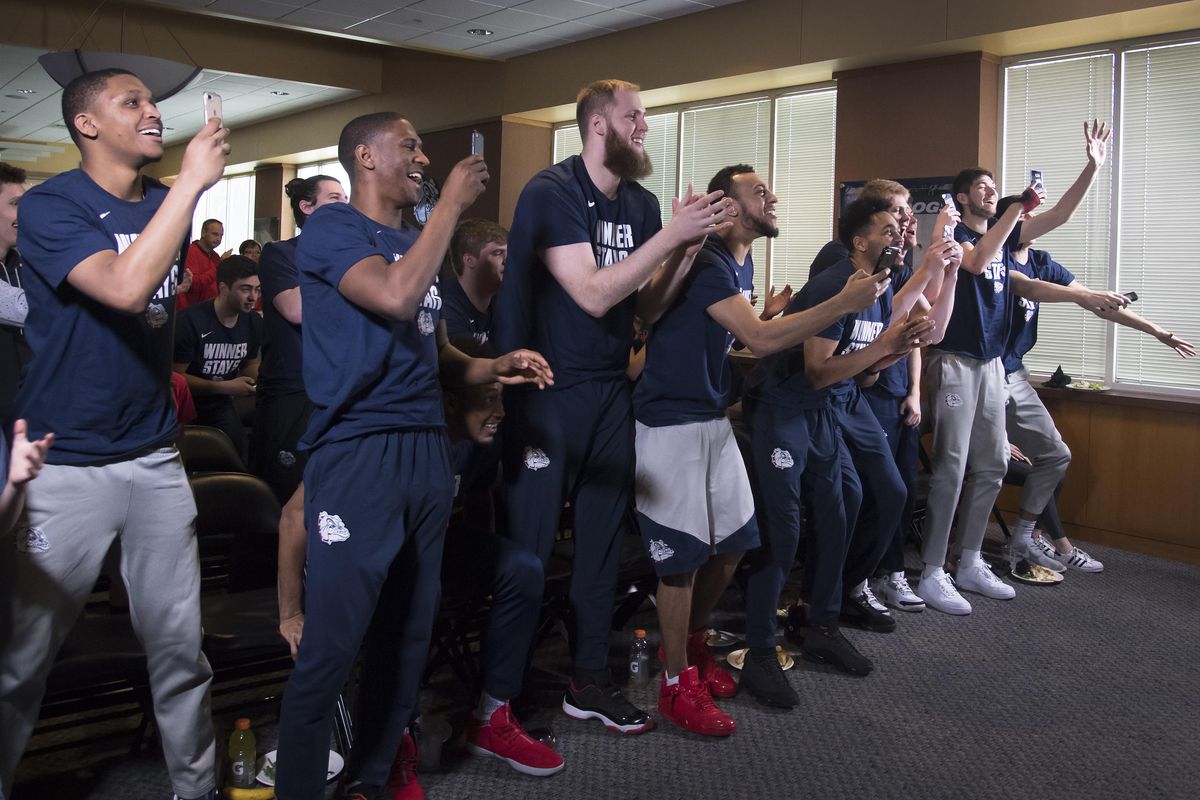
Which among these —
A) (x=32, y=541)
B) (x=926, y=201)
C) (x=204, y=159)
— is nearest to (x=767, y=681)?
(x=32, y=541)

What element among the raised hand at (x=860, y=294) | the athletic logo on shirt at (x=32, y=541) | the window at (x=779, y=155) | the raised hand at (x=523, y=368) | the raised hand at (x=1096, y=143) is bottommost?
the athletic logo on shirt at (x=32, y=541)

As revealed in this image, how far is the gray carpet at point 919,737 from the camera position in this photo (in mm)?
2498

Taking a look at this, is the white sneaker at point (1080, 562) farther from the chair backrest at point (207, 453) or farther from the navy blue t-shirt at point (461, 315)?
the chair backrest at point (207, 453)

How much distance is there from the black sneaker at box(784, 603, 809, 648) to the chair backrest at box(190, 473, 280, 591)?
69.5 inches

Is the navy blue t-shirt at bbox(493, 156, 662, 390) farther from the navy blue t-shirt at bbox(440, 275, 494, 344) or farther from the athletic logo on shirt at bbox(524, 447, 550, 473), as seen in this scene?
the navy blue t-shirt at bbox(440, 275, 494, 344)

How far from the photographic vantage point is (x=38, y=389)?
194 cm

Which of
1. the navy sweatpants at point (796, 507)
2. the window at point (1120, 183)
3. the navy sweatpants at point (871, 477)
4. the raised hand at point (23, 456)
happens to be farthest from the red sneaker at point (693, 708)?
the window at point (1120, 183)

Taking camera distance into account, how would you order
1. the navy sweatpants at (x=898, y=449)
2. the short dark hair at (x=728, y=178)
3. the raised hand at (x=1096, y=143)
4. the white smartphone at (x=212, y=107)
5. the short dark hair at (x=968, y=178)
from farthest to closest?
the raised hand at (x=1096, y=143), the short dark hair at (x=968, y=178), the navy sweatpants at (x=898, y=449), the short dark hair at (x=728, y=178), the white smartphone at (x=212, y=107)

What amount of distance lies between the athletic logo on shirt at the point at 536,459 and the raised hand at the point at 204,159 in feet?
3.50

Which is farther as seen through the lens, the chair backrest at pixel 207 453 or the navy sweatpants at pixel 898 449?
the navy sweatpants at pixel 898 449

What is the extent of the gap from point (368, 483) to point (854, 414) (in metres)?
2.17

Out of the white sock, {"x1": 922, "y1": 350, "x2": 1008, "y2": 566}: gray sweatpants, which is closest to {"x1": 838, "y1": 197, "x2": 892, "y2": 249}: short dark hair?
{"x1": 922, "y1": 350, "x2": 1008, "y2": 566}: gray sweatpants

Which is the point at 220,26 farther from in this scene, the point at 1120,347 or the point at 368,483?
the point at 368,483

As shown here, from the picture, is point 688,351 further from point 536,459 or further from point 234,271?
point 234,271
